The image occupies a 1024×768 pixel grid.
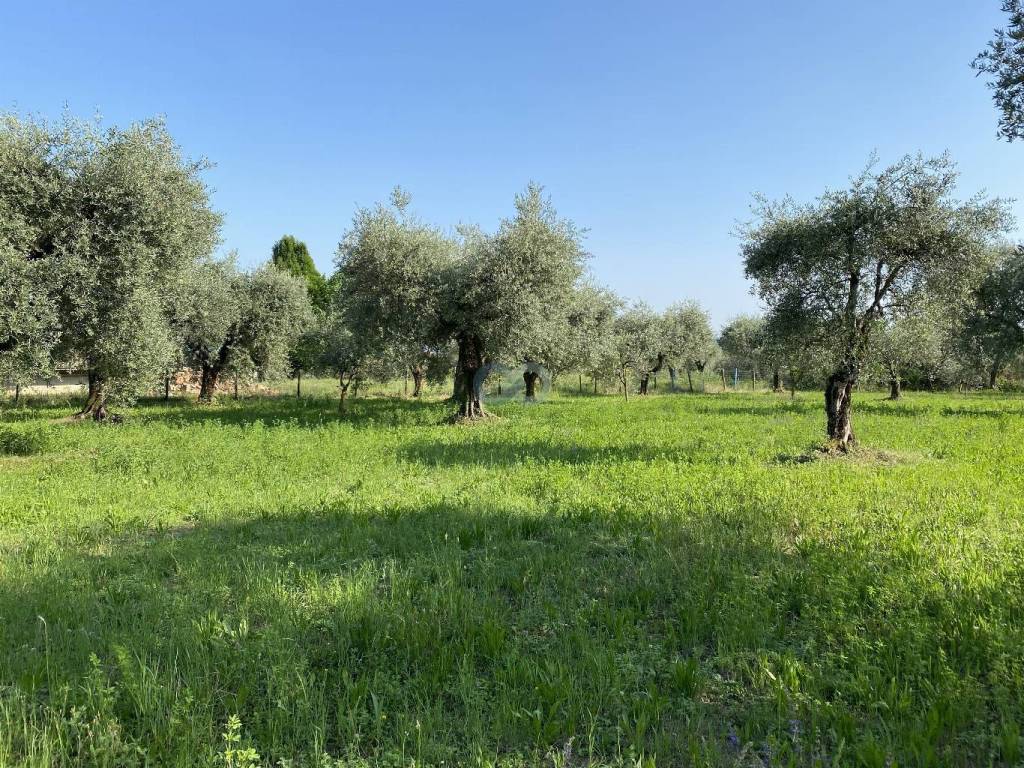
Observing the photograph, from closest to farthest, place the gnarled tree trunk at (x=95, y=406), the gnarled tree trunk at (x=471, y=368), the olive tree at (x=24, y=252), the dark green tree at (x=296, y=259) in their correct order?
the olive tree at (x=24, y=252)
the gnarled tree trunk at (x=95, y=406)
the gnarled tree trunk at (x=471, y=368)
the dark green tree at (x=296, y=259)

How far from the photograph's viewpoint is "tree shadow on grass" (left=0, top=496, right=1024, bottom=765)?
3.56m

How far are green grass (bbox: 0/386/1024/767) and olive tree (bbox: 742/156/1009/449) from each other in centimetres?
399

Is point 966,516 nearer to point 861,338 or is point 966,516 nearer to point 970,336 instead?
point 861,338

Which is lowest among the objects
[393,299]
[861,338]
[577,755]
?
[577,755]

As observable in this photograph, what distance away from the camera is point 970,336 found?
27453mm

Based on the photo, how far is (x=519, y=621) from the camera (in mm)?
5176

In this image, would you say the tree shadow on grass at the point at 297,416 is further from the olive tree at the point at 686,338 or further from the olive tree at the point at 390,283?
the olive tree at the point at 686,338

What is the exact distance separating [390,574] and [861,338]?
1271 cm

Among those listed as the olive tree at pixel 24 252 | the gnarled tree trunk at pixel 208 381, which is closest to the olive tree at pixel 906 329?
the olive tree at pixel 24 252

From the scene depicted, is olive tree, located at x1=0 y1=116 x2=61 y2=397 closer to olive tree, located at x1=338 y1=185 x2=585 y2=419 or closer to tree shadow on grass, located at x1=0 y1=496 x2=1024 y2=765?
tree shadow on grass, located at x1=0 y1=496 x2=1024 y2=765

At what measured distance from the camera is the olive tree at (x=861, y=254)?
42.9 ft

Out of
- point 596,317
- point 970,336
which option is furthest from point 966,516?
point 596,317

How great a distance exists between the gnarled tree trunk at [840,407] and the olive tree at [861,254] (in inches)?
1.0

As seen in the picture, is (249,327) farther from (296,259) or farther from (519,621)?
(296,259)
